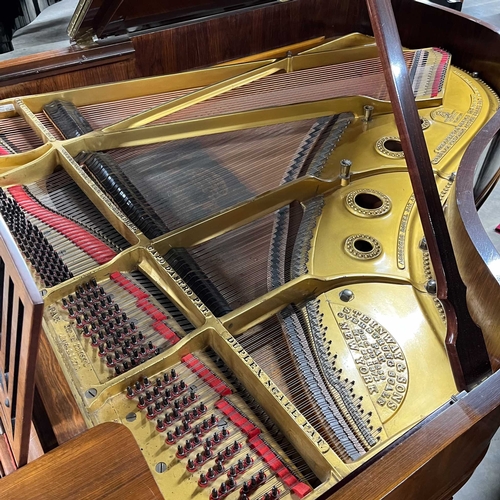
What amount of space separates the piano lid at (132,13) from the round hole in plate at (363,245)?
6.51 ft

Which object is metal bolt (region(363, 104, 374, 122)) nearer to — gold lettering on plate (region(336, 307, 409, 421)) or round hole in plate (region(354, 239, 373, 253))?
round hole in plate (region(354, 239, 373, 253))

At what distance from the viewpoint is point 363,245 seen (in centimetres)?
276

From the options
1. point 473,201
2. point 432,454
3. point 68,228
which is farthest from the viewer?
Answer: point 68,228

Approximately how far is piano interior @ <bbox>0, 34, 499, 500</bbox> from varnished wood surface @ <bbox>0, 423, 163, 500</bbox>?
1.48 feet

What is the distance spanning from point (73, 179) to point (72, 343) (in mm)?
1096

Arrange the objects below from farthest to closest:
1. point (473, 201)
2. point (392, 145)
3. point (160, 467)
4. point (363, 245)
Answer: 1. point (392, 145)
2. point (363, 245)
3. point (473, 201)
4. point (160, 467)

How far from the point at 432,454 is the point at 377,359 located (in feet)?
2.34

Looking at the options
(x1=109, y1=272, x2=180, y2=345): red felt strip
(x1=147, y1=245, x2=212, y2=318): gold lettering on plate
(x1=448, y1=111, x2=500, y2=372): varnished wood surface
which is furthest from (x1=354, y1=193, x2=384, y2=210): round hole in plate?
(x1=109, y1=272, x2=180, y2=345): red felt strip

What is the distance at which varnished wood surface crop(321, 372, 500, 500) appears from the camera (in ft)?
4.70

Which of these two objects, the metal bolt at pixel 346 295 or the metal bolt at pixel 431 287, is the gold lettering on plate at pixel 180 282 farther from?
the metal bolt at pixel 431 287

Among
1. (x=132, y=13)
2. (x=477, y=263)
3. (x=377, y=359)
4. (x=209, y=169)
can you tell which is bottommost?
(x=377, y=359)

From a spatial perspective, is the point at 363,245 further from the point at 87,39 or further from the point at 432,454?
the point at 87,39

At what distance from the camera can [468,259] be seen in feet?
6.45

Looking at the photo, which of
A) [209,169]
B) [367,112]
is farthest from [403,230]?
[209,169]
